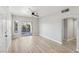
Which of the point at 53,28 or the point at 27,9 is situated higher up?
the point at 27,9

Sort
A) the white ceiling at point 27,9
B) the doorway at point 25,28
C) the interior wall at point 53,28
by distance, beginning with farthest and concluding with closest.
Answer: the interior wall at point 53,28
the doorway at point 25,28
the white ceiling at point 27,9

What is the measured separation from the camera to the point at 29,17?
3496 millimetres

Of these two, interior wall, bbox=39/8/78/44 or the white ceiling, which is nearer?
the white ceiling

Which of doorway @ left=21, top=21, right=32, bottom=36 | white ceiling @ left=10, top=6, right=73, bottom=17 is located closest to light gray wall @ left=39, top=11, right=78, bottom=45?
white ceiling @ left=10, top=6, right=73, bottom=17

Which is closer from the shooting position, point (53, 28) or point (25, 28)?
point (25, 28)

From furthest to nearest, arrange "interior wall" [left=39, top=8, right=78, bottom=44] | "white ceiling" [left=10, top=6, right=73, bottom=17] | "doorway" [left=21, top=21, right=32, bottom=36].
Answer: "interior wall" [left=39, top=8, right=78, bottom=44] < "doorway" [left=21, top=21, right=32, bottom=36] < "white ceiling" [left=10, top=6, right=73, bottom=17]

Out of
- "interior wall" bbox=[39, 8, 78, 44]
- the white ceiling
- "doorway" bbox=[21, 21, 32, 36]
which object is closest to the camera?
the white ceiling

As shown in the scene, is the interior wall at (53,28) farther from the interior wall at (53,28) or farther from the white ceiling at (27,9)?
the white ceiling at (27,9)

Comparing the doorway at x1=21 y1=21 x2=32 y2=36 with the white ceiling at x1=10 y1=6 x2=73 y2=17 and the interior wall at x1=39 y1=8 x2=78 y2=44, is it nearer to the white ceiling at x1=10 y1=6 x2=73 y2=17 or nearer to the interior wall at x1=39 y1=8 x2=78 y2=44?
the white ceiling at x1=10 y1=6 x2=73 y2=17

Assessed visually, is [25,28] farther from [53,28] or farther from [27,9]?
[53,28]

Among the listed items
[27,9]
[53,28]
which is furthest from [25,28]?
[53,28]

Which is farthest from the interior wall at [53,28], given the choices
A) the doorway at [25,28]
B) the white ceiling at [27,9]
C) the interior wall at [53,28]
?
the doorway at [25,28]

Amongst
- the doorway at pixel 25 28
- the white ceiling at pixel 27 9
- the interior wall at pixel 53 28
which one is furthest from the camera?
Answer: the interior wall at pixel 53 28
